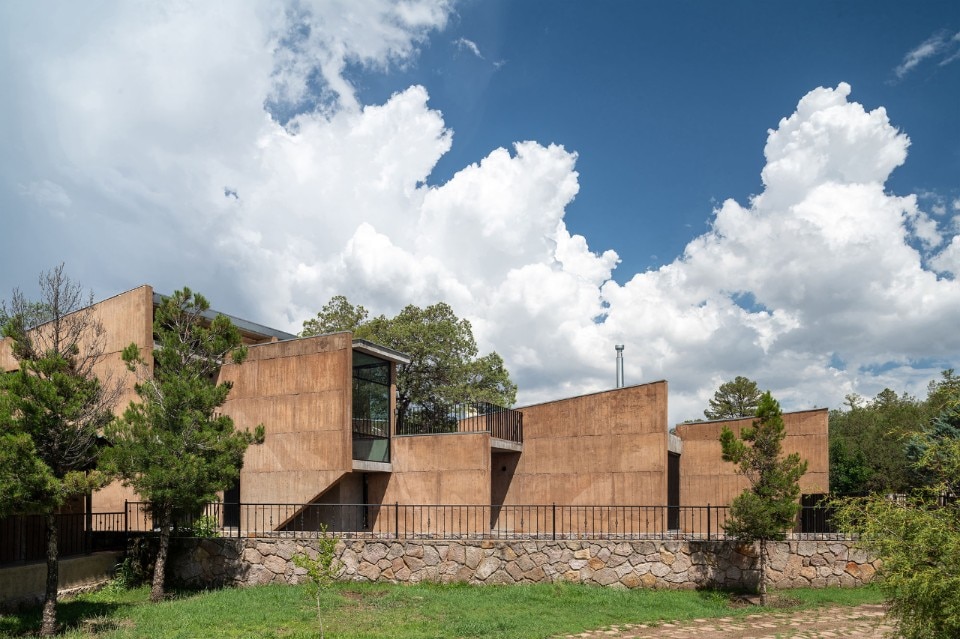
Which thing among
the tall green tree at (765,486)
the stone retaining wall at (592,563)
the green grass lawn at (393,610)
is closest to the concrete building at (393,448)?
the stone retaining wall at (592,563)

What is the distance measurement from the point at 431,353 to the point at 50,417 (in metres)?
21.7

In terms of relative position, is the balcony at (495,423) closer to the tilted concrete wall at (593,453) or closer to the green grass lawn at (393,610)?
the tilted concrete wall at (593,453)

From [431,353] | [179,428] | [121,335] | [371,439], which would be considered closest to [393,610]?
[179,428]

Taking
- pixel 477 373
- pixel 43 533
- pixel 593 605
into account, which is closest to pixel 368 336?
pixel 477 373

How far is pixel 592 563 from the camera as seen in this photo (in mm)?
17344

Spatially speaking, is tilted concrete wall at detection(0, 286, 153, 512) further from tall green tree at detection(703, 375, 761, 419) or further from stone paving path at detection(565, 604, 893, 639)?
tall green tree at detection(703, 375, 761, 419)

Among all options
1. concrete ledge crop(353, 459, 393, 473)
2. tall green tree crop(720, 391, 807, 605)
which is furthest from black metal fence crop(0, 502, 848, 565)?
tall green tree crop(720, 391, 807, 605)

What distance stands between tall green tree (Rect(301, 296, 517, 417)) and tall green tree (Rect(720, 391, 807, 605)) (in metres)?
18.3

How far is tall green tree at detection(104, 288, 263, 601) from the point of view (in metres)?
15.6

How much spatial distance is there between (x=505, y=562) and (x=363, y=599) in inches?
141

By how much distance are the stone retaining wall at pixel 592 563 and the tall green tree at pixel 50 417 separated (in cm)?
605

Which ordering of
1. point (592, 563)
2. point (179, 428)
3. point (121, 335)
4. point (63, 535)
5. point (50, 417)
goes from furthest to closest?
point (121, 335)
point (592, 563)
point (63, 535)
point (179, 428)
point (50, 417)

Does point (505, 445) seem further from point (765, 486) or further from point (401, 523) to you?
point (765, 486)

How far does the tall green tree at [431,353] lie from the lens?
33594 mm
